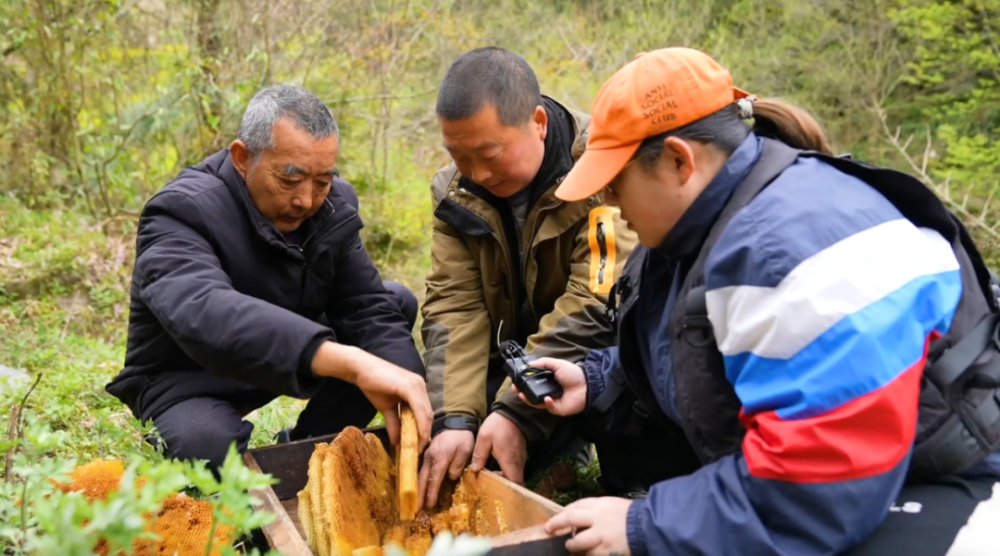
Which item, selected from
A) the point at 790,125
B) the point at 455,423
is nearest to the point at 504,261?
the point at 455,423

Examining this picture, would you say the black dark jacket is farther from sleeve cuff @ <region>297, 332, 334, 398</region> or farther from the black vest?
the black vest

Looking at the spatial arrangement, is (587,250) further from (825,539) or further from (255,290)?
(825,539)

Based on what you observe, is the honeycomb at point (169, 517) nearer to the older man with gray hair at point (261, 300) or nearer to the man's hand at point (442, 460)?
the older man with gray hair at point (261, 300)

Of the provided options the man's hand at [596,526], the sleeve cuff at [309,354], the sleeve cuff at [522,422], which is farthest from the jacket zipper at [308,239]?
the man's hand at [596,526]

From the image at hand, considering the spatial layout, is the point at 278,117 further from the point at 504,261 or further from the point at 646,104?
the point at 646,104

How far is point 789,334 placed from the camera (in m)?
1.81

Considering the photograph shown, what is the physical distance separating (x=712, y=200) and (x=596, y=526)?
0.80 metres

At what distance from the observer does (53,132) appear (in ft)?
27.5

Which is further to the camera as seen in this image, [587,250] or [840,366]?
[587,250]

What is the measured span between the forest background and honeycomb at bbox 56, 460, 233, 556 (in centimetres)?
138

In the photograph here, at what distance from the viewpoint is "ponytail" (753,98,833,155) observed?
2.38m

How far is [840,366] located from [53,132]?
8.32 m

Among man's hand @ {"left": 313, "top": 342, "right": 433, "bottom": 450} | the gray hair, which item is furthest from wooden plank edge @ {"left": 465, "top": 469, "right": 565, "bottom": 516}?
the gray hair

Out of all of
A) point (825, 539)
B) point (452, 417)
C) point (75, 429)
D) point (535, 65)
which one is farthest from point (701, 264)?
point (535, 65)
